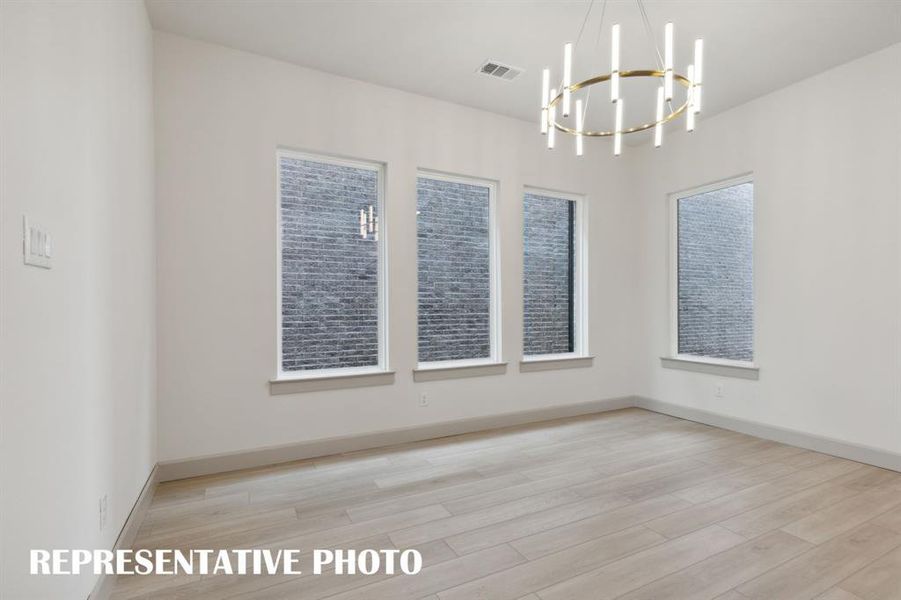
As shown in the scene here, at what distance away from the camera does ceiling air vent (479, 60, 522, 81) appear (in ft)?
11.7

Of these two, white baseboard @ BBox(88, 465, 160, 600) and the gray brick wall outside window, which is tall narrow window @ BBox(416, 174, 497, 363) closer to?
the gray brick wall outside window

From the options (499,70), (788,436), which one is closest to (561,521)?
(788,436)

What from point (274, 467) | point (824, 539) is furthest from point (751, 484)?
point (274, 467)

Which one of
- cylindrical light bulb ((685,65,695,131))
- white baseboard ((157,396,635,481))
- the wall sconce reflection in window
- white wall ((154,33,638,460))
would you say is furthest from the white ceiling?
white baseboard ((157,396,635,481))

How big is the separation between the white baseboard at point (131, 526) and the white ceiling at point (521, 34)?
2952 millimetres

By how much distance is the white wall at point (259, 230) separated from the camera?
316 centimetres

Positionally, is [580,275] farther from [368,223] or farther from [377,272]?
[368,223]

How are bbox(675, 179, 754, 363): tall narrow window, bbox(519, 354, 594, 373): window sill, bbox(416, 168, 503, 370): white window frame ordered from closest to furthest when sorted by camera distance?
1. bbox(675, 179, 754, 363): tall narrow window
2. bbox(416, 168, 503, 370): white window frame
3. bbox(519, 354, 594, 373): window sill

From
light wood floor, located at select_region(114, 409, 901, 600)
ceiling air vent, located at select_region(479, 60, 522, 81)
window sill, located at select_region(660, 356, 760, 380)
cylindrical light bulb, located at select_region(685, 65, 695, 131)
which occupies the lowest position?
light wood floor, located at select_region(114, 409, 901, 600)

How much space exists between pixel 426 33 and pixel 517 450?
3.18 meters

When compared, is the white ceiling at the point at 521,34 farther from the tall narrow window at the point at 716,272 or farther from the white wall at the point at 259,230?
the tall narrow window at the point at 716,272

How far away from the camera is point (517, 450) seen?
12.1 feet

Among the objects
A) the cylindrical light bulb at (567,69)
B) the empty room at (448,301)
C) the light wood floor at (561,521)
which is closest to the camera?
the empty room at (448,301)

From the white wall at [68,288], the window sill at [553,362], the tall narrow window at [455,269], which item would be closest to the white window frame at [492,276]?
the tall narrow window at [455,269]
